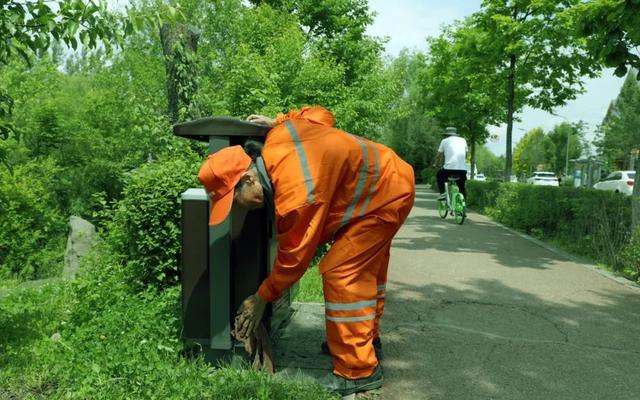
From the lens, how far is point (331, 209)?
3.09m

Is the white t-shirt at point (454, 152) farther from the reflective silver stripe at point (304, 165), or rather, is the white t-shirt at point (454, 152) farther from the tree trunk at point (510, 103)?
the reflective silver stripe at point (304, 165)

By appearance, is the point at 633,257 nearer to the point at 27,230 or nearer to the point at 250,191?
the point at 250,191

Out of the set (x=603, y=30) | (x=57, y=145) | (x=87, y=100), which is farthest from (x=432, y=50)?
(x=603, y=30)

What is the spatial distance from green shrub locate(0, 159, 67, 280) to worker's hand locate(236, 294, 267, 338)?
7859 millimetres

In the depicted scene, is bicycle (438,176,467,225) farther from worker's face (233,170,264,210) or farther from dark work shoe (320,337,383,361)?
worker's face (233,170,264,210)

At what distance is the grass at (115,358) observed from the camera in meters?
3.03

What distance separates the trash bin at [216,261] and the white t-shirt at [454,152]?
8.73 metres

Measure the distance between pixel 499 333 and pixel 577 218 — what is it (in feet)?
18.1

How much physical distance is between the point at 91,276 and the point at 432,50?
25478mm

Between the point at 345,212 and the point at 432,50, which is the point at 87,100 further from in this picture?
the point at 432,50

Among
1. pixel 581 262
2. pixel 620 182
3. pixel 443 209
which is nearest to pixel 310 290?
pixel 581 262

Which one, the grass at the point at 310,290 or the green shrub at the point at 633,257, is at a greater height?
the green shrub at the point at 633,257

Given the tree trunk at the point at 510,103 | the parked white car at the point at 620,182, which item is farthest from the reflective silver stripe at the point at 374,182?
the parked white car at the point at 620,182

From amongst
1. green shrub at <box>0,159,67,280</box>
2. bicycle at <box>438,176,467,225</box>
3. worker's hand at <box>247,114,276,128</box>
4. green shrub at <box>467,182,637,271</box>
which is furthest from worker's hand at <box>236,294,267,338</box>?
bicycle at <box>438,176,467,225</box>
